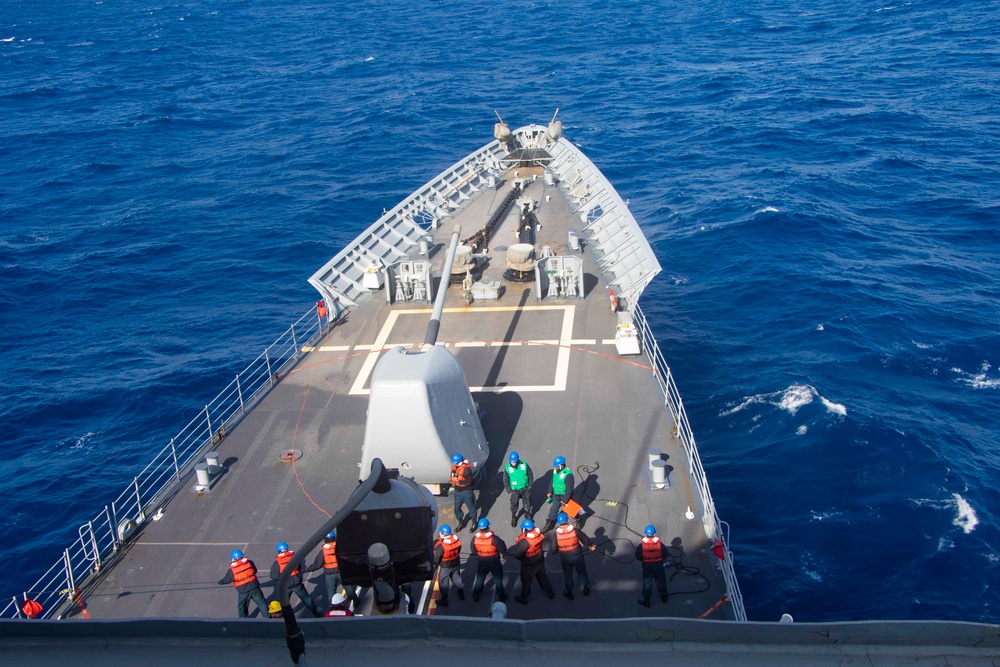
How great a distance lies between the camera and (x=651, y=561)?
14.2 m

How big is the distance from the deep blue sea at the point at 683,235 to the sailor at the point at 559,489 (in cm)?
775

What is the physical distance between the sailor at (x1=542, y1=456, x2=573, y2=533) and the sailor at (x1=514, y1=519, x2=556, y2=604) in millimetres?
1718

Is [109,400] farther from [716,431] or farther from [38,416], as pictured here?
[716,431]

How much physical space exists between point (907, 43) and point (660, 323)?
5557 cm

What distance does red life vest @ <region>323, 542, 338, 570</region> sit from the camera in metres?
14.2

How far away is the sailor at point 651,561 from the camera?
46.5 feet

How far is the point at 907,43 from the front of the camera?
7550cm

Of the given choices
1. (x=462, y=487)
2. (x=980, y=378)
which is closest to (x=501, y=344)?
(x=462, y=487)

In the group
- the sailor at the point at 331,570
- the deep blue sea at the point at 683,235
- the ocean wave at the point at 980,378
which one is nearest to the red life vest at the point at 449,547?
the sailor at the point at 331,570

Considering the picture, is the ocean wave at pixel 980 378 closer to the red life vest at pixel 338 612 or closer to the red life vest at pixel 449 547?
the red life vest at pixel 449 547

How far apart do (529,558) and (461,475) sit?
259cm

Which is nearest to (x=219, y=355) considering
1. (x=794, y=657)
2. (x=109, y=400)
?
(x=109, y=400)

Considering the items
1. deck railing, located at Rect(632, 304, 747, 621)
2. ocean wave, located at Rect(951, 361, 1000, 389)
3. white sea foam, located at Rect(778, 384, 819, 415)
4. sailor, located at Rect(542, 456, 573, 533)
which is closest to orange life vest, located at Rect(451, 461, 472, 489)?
sailor, located at Rect(542, 456, 573, 533)

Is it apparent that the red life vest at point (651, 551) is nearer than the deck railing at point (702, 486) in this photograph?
Yes
